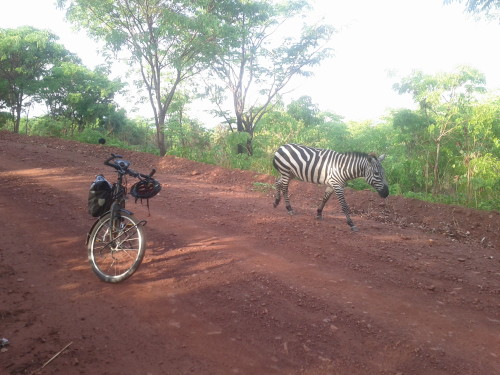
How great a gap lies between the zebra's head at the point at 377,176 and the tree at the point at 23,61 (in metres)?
21.6

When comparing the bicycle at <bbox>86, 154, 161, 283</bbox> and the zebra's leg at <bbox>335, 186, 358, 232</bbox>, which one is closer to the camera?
the bicycle at <bbox>86, 154, 161, 283</bbox>

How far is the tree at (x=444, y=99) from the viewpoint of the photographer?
10.5 m

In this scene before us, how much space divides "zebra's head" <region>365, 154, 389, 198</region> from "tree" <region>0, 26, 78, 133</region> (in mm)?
21626

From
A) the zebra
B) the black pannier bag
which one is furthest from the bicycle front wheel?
the zebra

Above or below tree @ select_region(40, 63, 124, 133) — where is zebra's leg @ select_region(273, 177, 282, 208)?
below

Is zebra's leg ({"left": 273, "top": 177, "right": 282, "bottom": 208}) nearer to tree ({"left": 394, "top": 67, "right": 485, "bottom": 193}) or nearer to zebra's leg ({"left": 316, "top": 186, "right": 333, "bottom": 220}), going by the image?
zebra's leg ({"left": 316, "top": 186, "right": 333, "bottom": 220})

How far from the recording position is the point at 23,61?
21.8 m

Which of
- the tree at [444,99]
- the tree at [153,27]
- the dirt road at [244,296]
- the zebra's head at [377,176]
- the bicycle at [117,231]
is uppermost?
the tree at [153,27]

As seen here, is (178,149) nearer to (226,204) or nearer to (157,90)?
(157,90)

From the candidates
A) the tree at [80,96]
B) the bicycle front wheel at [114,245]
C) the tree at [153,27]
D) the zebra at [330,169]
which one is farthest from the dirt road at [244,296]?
the tree at [80,96]

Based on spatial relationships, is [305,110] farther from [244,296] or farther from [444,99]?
[244,296]

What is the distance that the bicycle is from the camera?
4.23 meters

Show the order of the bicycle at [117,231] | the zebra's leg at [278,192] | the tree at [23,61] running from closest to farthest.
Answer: the bicycle at [117,231] < the zebra's leg at [278,192] < the tree at [23,61]

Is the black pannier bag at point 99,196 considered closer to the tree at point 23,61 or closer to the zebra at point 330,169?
the zebra at point 330,169
